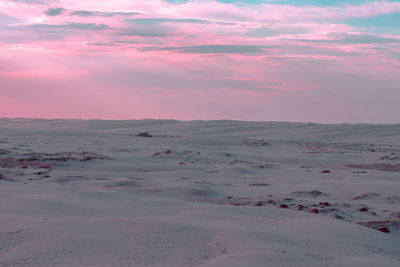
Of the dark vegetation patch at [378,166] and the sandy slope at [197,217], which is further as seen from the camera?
the dark vegetation patch at [378,166]

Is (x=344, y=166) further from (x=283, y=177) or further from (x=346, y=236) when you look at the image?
(x=346, y=236)

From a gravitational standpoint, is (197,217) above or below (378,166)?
above

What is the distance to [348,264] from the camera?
8.82 ft

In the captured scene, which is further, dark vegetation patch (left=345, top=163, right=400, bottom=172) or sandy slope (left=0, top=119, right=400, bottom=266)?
dark vegetation patch (left=345, top=163, right=400, bottom=172)

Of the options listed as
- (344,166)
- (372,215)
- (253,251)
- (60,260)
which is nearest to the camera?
(60,260)

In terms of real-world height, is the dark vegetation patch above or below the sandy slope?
below

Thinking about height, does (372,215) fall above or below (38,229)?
below

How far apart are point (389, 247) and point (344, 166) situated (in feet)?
24.7

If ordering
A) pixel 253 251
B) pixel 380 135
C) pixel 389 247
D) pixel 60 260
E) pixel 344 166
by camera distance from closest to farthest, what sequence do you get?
pixel 60 260 < pixel 253 251 < pixel 389 247 < pixel 344 166 < pixel 380 135

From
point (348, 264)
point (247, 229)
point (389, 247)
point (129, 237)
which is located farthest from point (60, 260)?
point (389, 247)

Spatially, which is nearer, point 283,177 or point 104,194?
point 104,194

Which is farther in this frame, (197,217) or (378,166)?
(378,166)

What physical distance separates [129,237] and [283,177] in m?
4.84

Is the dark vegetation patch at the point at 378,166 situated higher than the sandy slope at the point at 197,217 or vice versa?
the sandy slope at the point at 197,217
